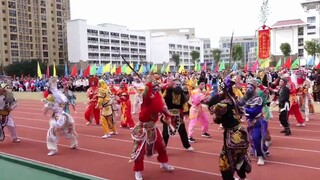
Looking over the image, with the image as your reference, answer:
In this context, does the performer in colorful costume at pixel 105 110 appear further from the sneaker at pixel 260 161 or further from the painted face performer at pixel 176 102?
the sneaker at pixel 260 161

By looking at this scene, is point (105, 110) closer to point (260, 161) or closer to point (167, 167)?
point (167, 167)

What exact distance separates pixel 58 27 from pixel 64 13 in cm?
463

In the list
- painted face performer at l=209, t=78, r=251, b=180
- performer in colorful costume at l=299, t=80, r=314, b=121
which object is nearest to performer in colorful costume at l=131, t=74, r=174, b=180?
painted face performer at l=209, t=78, r=251, b=180

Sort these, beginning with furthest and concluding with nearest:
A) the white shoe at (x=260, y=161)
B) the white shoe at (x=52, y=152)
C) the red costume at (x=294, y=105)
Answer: the red costume at (x=294, y=105) < the white shoe at (x=52, y=152) < the white shoe at (x=260, y=161)

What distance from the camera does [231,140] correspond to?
5.01 metres

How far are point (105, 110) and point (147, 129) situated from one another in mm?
4229

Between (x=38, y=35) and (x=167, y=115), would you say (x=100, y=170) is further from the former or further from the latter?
(x=38, y=35)

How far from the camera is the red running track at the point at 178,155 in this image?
251 inches

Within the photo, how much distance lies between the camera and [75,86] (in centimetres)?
3306

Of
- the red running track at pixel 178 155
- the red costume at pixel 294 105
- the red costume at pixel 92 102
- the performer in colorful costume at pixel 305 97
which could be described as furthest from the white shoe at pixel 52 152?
the performer in colorful costume at pixel 305 97

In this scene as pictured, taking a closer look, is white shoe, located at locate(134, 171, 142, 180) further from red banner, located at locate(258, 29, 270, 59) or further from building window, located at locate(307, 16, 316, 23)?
building window, located at locate(307, 16, 316, 23)

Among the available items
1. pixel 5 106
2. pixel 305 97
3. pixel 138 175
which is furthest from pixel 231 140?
pixel 305 97

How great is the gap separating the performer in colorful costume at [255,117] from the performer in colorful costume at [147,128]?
1614 millimetres

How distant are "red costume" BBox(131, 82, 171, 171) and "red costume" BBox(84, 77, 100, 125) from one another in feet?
19.3
